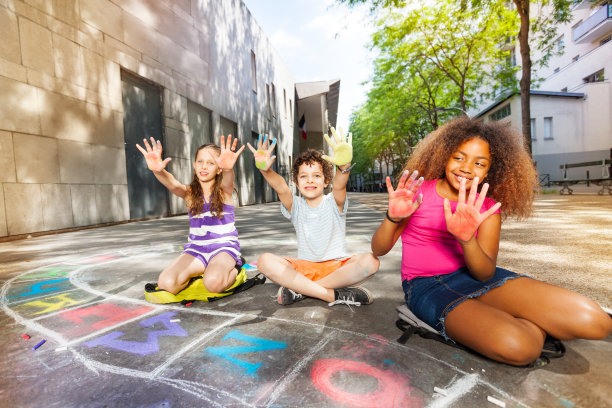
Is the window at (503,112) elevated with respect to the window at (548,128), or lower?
elevated

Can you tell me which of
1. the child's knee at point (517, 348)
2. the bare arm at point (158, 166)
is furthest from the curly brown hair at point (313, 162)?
the child's knee at point (517, 348)

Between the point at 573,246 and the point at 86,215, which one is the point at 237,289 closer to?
the point at 573,246

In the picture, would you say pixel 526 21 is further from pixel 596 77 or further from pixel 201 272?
pixel 596 77

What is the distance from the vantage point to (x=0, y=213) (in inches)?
206

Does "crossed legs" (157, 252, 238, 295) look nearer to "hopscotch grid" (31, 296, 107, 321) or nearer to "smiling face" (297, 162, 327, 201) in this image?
"hopscotch grid" (31, 296, 107, 321)

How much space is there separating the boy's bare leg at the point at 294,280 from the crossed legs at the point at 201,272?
15.1 inches

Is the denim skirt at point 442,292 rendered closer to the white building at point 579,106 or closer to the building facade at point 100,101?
the building facade at point 100,101

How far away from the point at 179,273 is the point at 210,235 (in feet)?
1.45

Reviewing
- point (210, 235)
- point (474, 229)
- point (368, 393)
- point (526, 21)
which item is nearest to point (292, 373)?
point (368, 393)

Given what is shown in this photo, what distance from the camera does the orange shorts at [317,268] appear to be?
2318mm

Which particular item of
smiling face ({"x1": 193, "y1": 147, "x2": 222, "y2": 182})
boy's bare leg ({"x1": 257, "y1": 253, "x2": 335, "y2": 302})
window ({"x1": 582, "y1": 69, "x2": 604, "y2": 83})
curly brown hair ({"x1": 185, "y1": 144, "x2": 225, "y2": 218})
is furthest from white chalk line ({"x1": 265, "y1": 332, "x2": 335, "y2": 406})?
window ({"x1": 582, "y1": 69, "x2": 604, "y2": 83})

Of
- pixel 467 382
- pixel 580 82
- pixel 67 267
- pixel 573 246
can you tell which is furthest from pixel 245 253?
pixel 580 82

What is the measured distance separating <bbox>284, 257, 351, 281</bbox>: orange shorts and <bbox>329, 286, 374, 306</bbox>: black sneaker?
7.2 inches

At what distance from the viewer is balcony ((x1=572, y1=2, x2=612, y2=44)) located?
2097cm
